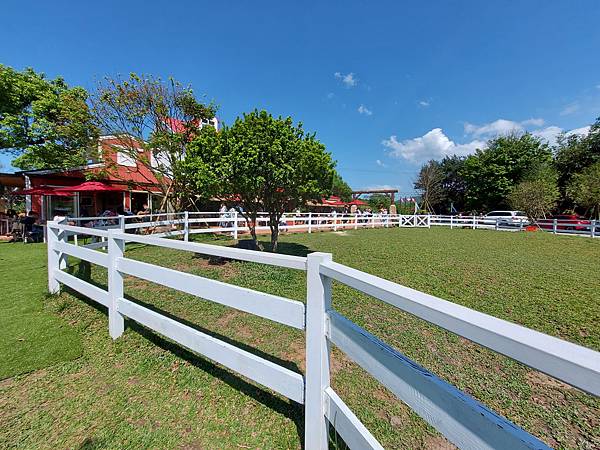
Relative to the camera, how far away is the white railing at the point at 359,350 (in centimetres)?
79

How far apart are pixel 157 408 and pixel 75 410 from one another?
61 cm

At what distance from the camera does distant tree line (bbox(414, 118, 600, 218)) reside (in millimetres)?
20359

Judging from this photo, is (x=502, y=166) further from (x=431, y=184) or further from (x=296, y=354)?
(x=296, y=354)

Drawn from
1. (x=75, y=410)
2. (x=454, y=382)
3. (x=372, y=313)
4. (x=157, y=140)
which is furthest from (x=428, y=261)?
(x=157, y=140)

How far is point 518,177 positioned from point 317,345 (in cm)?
3643

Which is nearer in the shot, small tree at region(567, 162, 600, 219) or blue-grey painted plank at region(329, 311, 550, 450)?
blue-grey painted plank at region(329, 311, 550, 450)

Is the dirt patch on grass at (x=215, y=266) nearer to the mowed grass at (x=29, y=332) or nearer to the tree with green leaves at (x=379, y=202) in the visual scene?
the mowed grass at (x=29, y=332)

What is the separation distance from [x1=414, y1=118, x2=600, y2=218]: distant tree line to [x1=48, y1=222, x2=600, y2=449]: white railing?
76.5 feet

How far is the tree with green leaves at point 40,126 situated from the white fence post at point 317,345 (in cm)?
1519

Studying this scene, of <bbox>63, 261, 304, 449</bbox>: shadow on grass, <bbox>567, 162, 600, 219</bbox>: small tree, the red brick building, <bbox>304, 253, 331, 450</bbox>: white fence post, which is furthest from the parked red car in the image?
the red brick building

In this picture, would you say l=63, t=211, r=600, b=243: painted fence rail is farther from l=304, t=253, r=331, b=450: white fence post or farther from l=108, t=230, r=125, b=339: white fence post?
l=304, t=253, r=331, b=450: white fence post

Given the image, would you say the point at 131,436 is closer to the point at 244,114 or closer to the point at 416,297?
the point at 416,297

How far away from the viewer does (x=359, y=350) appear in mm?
1445

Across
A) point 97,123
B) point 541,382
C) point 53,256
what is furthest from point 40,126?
point 541,382
